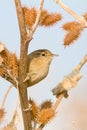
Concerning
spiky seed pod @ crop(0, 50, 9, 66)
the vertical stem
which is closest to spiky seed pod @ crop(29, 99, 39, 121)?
the vertical stem

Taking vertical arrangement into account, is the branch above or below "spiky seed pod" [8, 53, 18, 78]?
below

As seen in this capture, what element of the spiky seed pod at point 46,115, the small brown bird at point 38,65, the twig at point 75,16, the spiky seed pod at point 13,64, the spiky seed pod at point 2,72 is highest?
the twig at point 75,16

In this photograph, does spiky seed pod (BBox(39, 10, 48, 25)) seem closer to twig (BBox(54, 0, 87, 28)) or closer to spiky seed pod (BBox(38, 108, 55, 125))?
twig (BBox(54, 0, 87, 28))

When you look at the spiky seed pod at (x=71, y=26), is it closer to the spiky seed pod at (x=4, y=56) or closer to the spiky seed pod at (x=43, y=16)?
the spiky seed pod at (x=43, y=16)

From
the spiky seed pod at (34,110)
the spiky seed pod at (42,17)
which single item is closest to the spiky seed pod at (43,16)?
the spiky seed pod at (42,17)

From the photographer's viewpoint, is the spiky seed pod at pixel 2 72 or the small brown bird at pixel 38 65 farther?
the small brown bird at pixel 38 65

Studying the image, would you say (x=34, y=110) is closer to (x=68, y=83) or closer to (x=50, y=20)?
(x=68, y=83)

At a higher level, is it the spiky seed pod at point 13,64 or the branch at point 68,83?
the spiky seed pod at point 13,64

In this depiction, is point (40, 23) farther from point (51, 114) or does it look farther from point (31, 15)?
point (51, 114)
